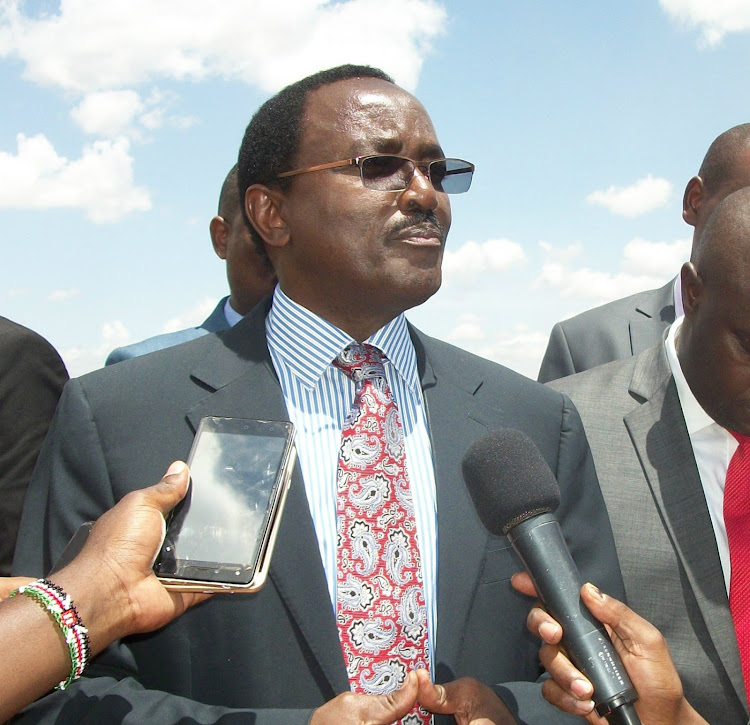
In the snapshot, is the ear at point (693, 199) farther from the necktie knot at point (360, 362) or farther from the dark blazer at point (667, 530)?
the necktie knot at point (360, 362)

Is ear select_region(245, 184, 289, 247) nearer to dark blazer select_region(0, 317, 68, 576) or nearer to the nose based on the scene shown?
the nose

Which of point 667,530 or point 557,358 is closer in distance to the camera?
point 667,530

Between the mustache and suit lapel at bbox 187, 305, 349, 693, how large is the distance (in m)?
0.63

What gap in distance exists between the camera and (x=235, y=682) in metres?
2.41

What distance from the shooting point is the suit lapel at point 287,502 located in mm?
2369

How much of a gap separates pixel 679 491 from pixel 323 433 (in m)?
1.43

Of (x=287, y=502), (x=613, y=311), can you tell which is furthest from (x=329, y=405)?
(x=613, y=311)

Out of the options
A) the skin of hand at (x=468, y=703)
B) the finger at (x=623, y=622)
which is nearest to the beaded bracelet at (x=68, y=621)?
the skin of hand at (x=468, y=703)

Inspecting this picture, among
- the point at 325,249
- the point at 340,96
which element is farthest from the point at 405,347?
the point at 340,96

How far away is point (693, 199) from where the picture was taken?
5.17m

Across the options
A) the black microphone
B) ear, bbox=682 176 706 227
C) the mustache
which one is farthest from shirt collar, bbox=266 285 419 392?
ear, bbox=682 176 706 227

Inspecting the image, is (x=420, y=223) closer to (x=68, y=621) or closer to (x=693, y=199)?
(x=68, y=621)

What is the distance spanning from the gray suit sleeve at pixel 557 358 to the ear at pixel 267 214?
245cm

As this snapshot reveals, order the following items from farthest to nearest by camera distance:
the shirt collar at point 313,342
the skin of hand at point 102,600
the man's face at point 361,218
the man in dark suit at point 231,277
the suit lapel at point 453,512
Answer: the man in dark suit at point 231,277 → the man's face at point 361,218 → the shirt collar at point 313,342 → the suit lapel at point 453,512 → the skin of hand at point 102,600
